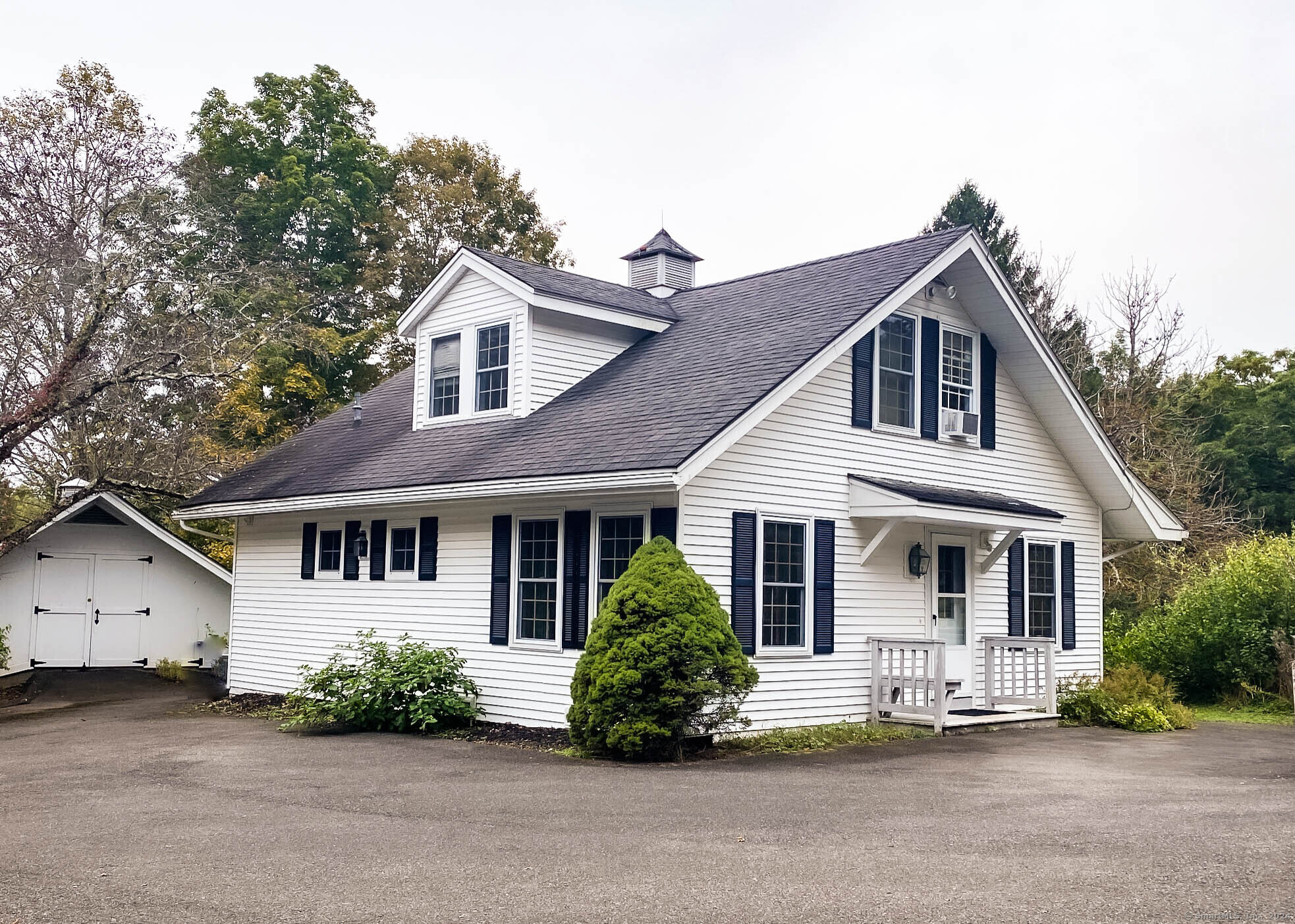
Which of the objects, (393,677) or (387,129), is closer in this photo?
(393,677)

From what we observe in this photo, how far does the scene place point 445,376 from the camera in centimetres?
1784

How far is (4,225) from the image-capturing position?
20.0 meters

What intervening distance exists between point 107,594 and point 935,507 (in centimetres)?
1569

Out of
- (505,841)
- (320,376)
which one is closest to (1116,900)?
(505,841)

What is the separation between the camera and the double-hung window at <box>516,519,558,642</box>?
1441 cm

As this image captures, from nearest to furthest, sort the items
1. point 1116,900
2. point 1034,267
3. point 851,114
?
point 1116,900, point 851,114, point 1034,267

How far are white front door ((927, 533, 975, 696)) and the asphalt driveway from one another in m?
2.89

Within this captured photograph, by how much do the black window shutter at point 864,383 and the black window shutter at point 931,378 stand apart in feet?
3.76

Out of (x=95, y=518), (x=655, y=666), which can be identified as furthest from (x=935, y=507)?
(x=95, y=518)

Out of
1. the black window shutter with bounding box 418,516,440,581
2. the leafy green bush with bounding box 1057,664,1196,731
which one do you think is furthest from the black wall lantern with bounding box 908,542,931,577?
the black window shutter with bounding box 418,516,440,581

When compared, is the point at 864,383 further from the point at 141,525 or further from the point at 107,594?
the point at 107,594

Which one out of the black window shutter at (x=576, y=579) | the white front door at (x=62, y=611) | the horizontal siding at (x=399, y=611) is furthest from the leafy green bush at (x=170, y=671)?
the black window shutter at (x=576, y=579)

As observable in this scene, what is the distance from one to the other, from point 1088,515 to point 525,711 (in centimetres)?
957

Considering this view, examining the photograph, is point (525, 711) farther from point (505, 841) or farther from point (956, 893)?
point (956, 893)
